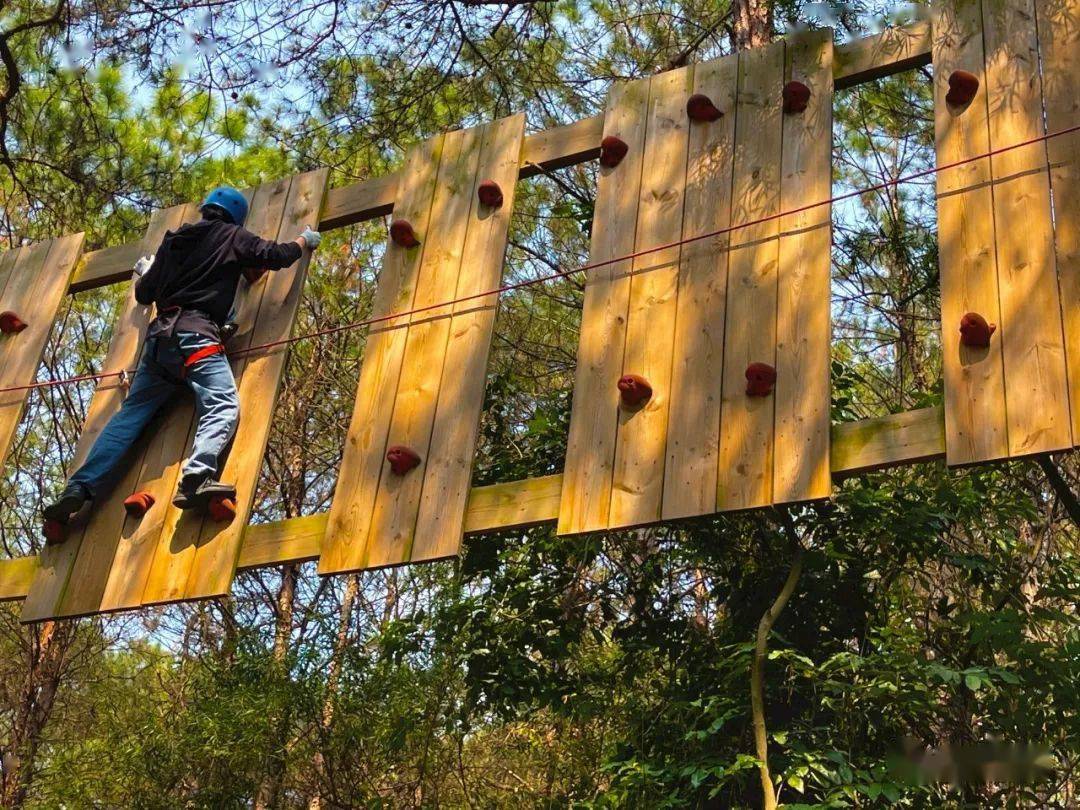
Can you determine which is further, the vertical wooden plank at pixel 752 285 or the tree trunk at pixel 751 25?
the tree trunk at pixel 751 25

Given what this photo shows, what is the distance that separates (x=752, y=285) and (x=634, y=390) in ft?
1.60

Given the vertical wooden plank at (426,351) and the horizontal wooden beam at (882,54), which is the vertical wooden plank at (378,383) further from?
the horizontal wooden beam at (882,54)

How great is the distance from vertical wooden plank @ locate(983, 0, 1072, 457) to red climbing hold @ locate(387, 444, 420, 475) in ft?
5.69

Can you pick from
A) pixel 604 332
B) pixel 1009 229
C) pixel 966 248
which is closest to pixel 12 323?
pixel 604 332

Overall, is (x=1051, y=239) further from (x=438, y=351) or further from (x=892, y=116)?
(x=892, y=116)

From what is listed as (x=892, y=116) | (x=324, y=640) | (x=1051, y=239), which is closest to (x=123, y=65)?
(x=324, y=640)

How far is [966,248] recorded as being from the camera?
3539 millimetres

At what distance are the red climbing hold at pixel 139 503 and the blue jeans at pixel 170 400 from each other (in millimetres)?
172

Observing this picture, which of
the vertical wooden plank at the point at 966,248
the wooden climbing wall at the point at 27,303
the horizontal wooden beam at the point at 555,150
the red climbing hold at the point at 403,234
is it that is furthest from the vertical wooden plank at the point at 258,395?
the vertical wooden plank at the point at 966,248

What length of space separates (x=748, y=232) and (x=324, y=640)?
378 centimetres

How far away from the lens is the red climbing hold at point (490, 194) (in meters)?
4.52

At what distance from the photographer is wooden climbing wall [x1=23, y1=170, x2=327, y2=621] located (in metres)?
4.08

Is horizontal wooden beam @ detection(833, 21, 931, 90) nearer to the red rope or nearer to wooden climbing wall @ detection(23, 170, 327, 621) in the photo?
the red rope

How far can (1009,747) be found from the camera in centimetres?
403
